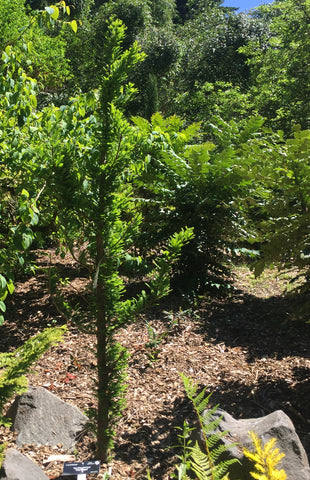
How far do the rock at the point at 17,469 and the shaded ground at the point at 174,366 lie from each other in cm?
29

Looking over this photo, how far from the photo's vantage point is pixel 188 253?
179 inches

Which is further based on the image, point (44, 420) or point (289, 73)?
point (289, 73)

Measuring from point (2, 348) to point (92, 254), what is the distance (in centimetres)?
220

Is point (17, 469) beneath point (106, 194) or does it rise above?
beneath

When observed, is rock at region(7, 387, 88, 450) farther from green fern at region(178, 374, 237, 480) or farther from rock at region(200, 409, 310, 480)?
green fern at region(178, 374, 237, 480)

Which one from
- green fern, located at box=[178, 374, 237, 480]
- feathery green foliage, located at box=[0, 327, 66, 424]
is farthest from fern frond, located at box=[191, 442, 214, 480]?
feathery green foliage, located at box=[0, 327, 66, 424]

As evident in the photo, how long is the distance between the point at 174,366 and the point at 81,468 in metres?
1.50

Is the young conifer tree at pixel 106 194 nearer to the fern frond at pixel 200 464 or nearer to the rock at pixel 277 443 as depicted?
the rock at pixel 277 443

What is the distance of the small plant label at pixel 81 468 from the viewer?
1.97 m

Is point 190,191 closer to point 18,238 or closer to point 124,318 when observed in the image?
point 124,318

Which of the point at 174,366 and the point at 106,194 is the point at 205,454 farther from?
the point at 174,366

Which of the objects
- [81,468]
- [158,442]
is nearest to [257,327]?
[158,442]

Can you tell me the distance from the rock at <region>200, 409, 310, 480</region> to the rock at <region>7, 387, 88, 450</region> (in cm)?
95

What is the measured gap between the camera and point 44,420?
2.63 metres
